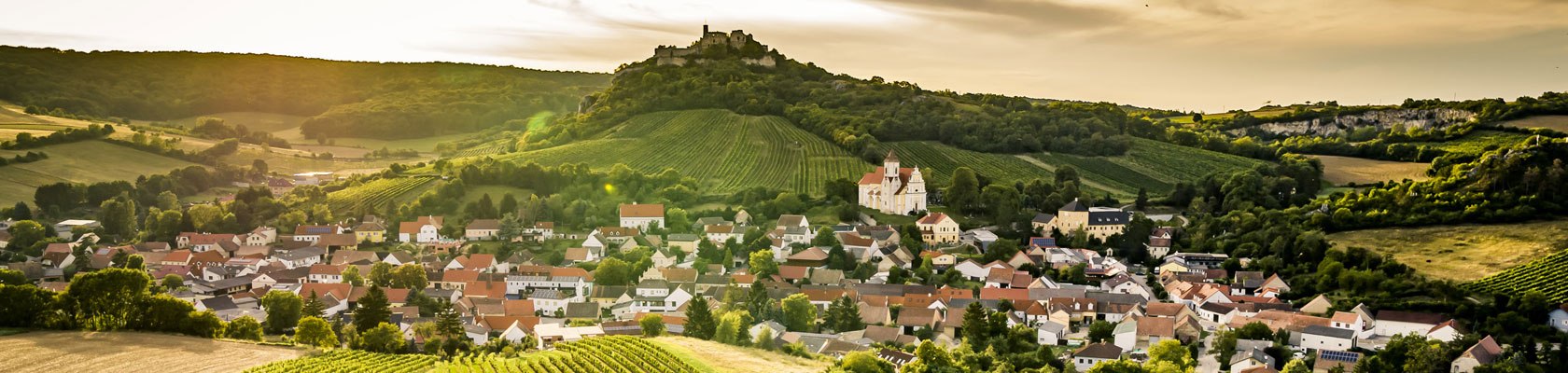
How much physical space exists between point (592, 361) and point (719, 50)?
245 ft

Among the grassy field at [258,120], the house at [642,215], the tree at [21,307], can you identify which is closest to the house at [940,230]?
the house at [642,215]

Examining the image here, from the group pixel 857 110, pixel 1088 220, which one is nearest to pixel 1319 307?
pixel 1088 220

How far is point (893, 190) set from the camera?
187 ft

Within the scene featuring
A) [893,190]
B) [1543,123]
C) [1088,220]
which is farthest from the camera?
[1543,123]

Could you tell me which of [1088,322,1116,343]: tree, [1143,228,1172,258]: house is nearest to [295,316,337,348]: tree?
Answer: [1088,322,1116,343]: tree

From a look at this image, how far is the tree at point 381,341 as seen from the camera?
34.8 m

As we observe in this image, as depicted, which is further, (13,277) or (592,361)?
(13,277)

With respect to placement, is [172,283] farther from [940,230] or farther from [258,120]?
[258,120]

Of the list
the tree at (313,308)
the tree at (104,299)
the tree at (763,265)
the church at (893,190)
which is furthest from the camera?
the church at (893,190)

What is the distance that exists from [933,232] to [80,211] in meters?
42.6

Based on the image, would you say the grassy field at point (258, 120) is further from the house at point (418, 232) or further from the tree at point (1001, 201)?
the tree at point (1001, 201)

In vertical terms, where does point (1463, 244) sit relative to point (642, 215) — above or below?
above

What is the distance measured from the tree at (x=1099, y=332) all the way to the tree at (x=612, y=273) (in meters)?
17.6

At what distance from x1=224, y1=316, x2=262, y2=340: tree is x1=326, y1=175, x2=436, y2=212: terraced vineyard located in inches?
1029
